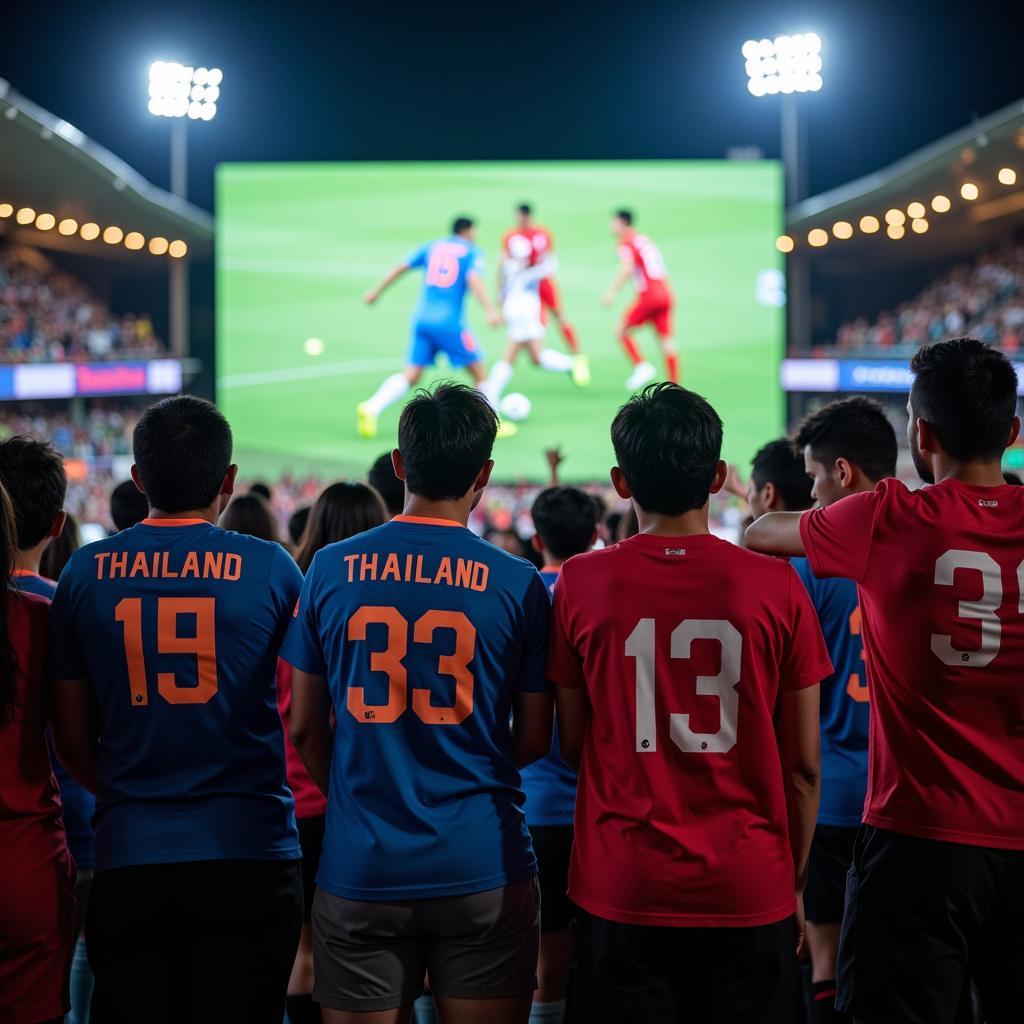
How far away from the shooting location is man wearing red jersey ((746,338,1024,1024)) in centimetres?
242

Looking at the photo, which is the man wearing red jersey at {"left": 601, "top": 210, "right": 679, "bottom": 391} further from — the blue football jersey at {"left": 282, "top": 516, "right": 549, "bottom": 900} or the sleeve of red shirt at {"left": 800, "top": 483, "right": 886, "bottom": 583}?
the blue football jersey at {"left": 282, "top": 516, "right": 549, "bottom": 900}

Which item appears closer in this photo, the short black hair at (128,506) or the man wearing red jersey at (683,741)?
the man wearing red jersey at (683,741)

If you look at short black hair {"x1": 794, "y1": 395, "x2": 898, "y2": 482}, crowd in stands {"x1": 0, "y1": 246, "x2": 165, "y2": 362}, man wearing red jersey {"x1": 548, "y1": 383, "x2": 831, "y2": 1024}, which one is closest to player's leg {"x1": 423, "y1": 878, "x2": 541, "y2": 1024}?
man wearing red jersey {"x1": 548, "y1": 383, "x2": 831, "y2": 1024}

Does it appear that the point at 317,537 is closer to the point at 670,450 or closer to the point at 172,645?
the point at 172,645

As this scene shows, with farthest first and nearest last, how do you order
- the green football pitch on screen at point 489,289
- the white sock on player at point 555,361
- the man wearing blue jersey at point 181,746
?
the green football pitch on screen at point 489,289 < the white sock on player at point 555,361 < the man wearing blue jersey at point 181,746

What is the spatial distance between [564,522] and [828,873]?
A: 133 cm

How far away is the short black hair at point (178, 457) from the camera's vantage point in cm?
263

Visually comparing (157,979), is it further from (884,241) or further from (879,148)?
(879,148)

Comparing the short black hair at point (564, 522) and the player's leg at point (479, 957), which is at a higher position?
the short black hair at point (564, 522)

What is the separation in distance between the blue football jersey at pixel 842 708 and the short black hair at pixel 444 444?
1377 millimetres

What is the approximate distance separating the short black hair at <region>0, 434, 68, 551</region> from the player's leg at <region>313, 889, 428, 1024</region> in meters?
1.20

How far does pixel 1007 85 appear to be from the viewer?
26656 mm

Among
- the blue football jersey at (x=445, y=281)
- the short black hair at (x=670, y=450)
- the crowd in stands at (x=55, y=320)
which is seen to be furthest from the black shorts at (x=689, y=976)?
the crowd in stands at (x=55, y=320)

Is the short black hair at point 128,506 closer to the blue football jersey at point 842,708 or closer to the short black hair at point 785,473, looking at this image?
the short black hair at point 785,473
